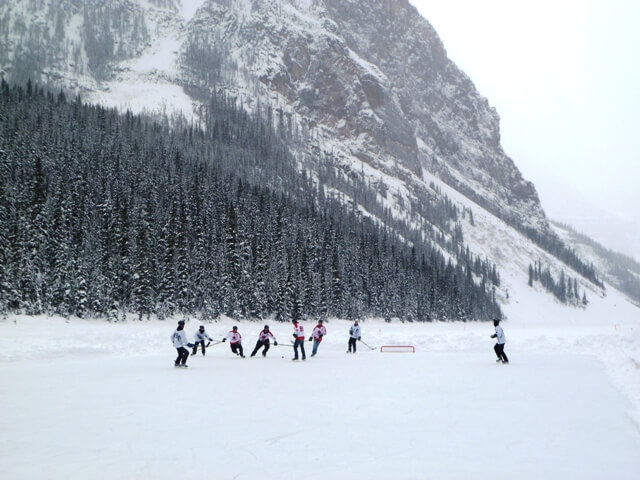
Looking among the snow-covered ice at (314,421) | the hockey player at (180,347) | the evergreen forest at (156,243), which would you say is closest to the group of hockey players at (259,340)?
the hockey player at (180,347)

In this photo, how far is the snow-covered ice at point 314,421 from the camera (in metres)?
7.80

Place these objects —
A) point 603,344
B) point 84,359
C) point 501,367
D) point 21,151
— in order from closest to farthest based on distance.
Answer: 1. point 501,367
2. point 84,359
3. point 603,344
4. point 21,151

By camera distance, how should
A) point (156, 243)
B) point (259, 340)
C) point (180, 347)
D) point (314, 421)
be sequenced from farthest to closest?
point (156, 243) < point (259, 340) < point (180, 347) < point (314, 421)

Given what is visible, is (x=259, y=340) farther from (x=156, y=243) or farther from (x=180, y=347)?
(x=156, y=243)

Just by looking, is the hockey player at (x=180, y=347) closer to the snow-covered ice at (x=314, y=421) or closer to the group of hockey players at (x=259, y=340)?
the group of hockey players at (x=259, y=340)

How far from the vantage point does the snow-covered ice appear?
25.6 ft

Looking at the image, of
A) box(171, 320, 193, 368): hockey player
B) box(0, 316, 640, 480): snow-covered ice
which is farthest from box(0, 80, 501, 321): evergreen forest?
box(171, 320, 193, 368): hockey player

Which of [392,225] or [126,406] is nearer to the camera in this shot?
[126,406]

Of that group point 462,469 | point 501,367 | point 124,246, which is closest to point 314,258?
point 124,246

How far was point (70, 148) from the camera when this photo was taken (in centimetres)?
7381

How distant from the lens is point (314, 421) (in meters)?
11.1

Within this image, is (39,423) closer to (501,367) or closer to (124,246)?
(501,367)

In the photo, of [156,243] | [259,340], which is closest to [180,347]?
[259,340]

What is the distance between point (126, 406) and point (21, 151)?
6793cm
